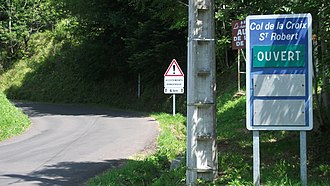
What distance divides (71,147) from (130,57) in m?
13.0

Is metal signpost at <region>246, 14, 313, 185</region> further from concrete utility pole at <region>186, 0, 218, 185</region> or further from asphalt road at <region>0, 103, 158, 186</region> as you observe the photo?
asphalt road at <region>0, 103, 158, 186</region>

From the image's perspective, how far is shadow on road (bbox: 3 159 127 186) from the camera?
894 cm

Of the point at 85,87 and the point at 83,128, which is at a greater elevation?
the point at 85,87

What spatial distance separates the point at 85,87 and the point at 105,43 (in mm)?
6540

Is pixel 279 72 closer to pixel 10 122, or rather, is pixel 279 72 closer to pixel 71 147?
pixel 71 147

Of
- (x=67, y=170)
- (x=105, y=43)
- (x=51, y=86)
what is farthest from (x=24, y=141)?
(x=51, y=86)

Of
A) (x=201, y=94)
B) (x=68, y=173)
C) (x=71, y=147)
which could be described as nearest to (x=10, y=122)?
(x=71, y=147)

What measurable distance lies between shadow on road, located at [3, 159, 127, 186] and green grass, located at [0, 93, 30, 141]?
Result: 631cm

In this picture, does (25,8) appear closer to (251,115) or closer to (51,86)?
(51,86)

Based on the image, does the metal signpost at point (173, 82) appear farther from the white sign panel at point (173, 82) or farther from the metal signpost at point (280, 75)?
the metal signpost at point (280, 75)

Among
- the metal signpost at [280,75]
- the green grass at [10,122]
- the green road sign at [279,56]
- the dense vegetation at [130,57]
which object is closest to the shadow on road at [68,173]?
the dense vegetation at [130,57]

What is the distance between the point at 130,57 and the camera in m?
25.7

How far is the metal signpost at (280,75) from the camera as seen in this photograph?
5855mm

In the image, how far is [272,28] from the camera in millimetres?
5945
